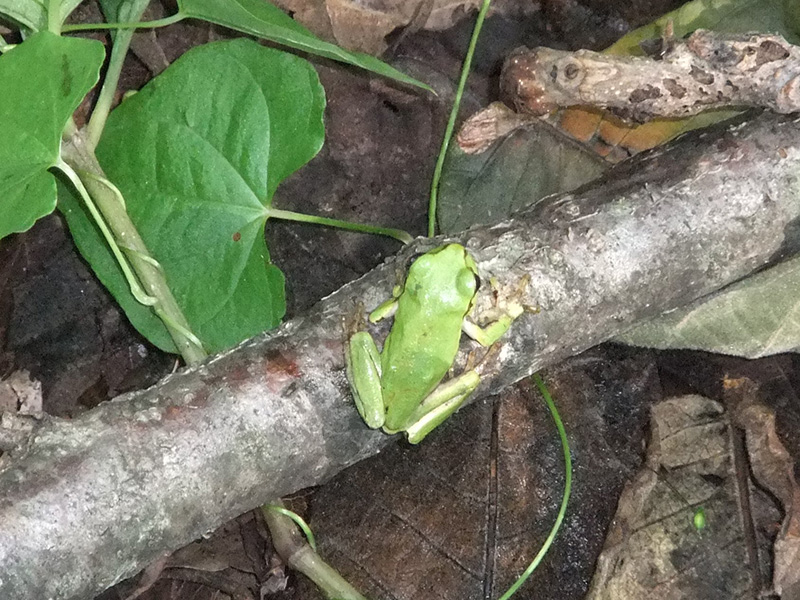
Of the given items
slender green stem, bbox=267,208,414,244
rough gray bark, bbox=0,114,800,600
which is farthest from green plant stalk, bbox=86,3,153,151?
rough gray bark, bbox=0,114,800,600

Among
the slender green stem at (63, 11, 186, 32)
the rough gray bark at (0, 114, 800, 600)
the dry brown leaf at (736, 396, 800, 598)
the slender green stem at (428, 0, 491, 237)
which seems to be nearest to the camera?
the rough gray bark at (0, 114, 800, 600)

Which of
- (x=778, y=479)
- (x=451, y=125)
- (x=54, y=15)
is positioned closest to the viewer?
(x=54, y=15)

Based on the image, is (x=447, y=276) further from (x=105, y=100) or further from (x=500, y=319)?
(x=105, y=100)

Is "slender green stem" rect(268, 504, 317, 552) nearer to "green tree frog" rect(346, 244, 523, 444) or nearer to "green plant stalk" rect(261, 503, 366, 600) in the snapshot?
"green plant stalk" rect(261, 503, 366, 600)

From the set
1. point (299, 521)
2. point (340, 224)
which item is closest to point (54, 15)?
point (340, 224)

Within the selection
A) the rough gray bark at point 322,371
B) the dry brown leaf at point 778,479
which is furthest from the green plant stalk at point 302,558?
the dry brown leaf at point 778,479
